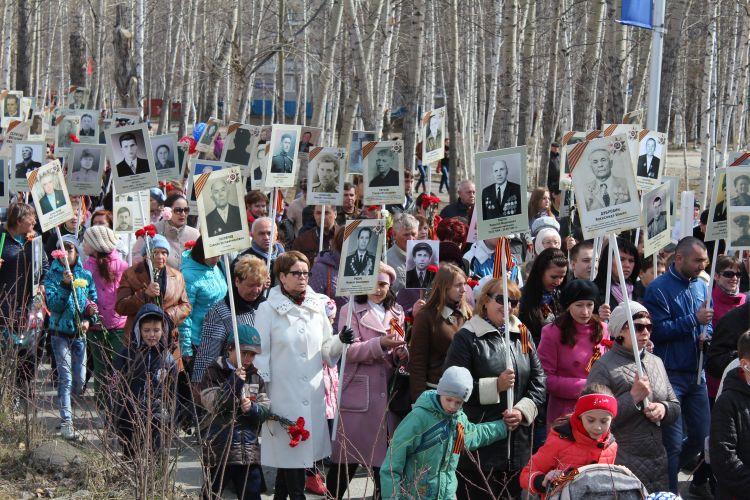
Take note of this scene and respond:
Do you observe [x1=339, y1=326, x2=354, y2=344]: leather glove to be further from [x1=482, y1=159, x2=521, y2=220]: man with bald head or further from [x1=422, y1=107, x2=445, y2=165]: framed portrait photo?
[x1=422, y1=107, x2=445, y2=165]: framed portrait photo

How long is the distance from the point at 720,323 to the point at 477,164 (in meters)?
1.98

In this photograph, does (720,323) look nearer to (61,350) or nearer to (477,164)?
(477,164)

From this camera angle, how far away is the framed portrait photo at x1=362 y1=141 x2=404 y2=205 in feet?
35.6

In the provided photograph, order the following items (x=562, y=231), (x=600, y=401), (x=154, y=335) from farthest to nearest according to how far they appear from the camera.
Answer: (x=562, y=231), (x=154, y=335), (x=600, y=401)

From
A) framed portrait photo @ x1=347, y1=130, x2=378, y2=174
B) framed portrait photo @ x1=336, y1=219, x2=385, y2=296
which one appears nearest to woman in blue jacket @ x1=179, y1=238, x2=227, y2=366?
framed portrait photo @ x1=336, y1=219, x2=385, y2=296

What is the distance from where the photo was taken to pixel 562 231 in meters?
12.5

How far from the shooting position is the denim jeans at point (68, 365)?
8945 millimetres

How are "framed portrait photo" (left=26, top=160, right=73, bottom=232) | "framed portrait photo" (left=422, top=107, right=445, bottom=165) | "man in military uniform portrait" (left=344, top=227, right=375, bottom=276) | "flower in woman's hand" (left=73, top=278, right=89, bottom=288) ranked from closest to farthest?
"man in military uniform portrait" (left=344, top=227, right=375, bottom=276), "flower in woman's hand" (left=73, top=278, right=89, bottom=288), "framed portrait photo" (left=26, top=160, right=73, bottom=232), "framed portrait photo" (left=422, top=107, right=445, bottom=165)

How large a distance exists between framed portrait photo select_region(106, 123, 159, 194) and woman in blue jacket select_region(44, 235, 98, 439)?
3.41 ft

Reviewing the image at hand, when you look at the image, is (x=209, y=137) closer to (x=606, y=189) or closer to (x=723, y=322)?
(x=723, y=322)

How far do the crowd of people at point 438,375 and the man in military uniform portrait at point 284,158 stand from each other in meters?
2.44

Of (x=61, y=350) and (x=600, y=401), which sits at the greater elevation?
(x=600, y=401)

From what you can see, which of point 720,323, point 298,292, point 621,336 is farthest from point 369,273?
point 720,323

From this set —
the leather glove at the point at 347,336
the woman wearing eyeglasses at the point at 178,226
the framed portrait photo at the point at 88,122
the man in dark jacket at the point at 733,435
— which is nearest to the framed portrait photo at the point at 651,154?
the woman wearing eyeglasses at the point at 178,226
